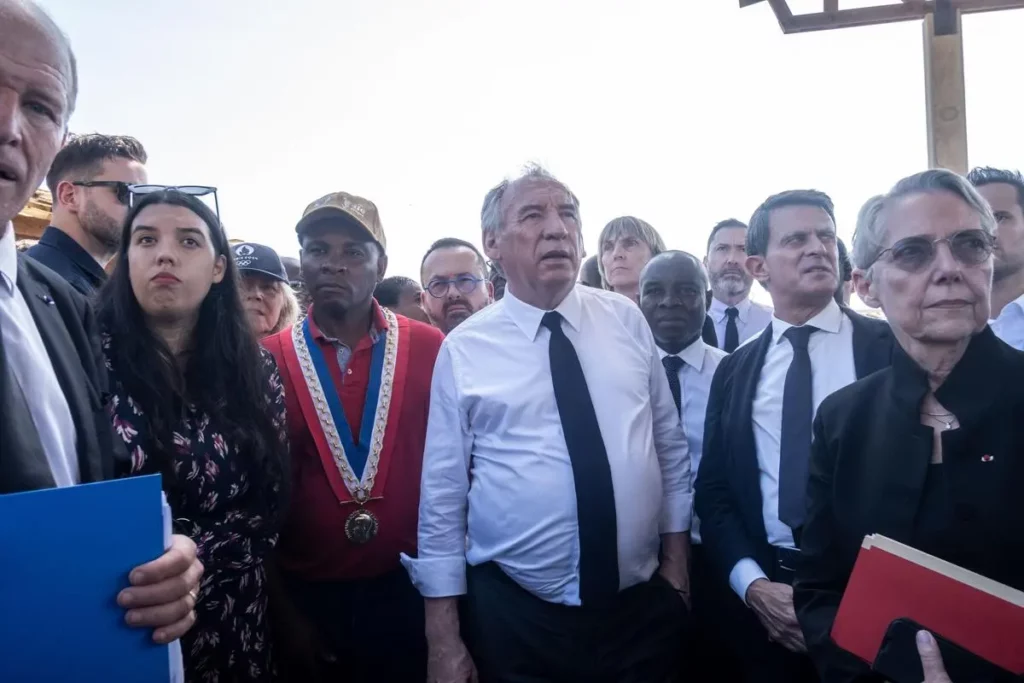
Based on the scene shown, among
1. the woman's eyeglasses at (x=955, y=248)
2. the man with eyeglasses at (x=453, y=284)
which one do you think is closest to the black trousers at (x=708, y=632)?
the woman's eyeglasses at (x=955, y=248)

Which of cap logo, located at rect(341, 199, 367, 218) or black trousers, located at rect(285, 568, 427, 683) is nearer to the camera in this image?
black trousers, located at rect(285, 568, 427, 683)

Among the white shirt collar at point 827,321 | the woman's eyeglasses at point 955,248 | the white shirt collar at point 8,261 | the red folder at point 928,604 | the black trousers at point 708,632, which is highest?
the white shirt collar at point 8,261

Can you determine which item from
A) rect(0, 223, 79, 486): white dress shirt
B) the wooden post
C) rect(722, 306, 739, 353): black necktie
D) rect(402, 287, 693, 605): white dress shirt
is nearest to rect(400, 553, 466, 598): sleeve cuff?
rect(402, 287, 693, 605): white dress shirt

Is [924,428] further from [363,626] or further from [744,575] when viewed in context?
[363,626]

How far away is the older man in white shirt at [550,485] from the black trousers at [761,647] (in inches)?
13.6

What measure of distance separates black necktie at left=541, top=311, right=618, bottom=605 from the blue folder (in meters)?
1.30

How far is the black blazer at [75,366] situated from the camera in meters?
1.43

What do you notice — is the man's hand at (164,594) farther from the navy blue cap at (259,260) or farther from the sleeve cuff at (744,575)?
the navy blue cap at (259,260)

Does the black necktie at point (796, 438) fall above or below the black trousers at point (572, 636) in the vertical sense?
above

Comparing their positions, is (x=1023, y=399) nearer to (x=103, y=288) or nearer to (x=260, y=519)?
(x=260, y=519)

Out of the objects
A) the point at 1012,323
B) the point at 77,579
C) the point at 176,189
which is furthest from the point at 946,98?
the point at 77,579

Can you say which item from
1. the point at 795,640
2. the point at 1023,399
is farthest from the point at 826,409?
the point at 795,640

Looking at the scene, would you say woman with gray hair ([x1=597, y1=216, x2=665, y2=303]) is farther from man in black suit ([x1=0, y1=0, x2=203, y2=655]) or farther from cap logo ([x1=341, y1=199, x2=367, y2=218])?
man in black suit ([x1=0, y1=0, x2=203, y2=655])

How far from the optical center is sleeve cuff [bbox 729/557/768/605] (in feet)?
7.57
